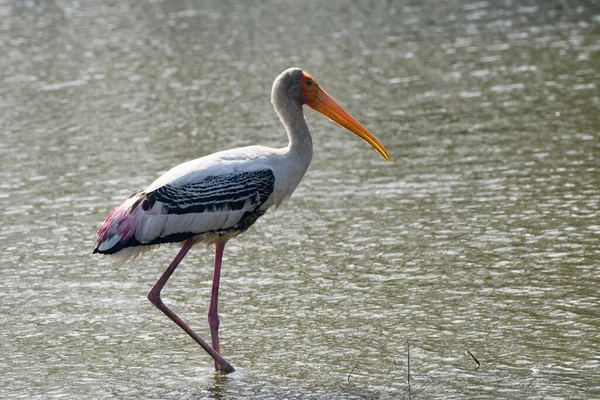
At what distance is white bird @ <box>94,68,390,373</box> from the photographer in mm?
9008

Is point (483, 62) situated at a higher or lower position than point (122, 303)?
lower

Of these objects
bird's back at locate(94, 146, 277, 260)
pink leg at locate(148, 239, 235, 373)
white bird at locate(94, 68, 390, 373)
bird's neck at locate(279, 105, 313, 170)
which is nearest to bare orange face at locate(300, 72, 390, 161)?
bird's neck at locate(279, 105, 313, 170)

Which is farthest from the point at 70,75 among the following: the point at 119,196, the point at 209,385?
the point at 209,385

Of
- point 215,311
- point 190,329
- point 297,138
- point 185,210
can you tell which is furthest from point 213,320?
point 297,138

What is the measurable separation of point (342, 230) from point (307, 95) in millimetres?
3246

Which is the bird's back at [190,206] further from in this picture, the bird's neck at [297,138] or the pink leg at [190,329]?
the bird's neck at [297,138]

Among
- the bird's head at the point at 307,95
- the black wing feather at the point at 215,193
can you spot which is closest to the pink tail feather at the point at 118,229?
the black wing feather at the point at 215,193

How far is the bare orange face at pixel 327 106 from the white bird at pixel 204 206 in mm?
625

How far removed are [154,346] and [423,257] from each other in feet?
10.7

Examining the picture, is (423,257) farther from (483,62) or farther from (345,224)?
(483,62)

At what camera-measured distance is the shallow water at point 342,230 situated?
888 centimetres

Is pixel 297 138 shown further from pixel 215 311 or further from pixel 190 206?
pixel 215 311

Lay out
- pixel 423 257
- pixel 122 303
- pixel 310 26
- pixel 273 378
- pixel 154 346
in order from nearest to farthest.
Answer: pixel 273 378
pixel 154 346
pixel 122 303
pixel 423 257
pixel 310 26

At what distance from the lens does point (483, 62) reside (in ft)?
75.3
